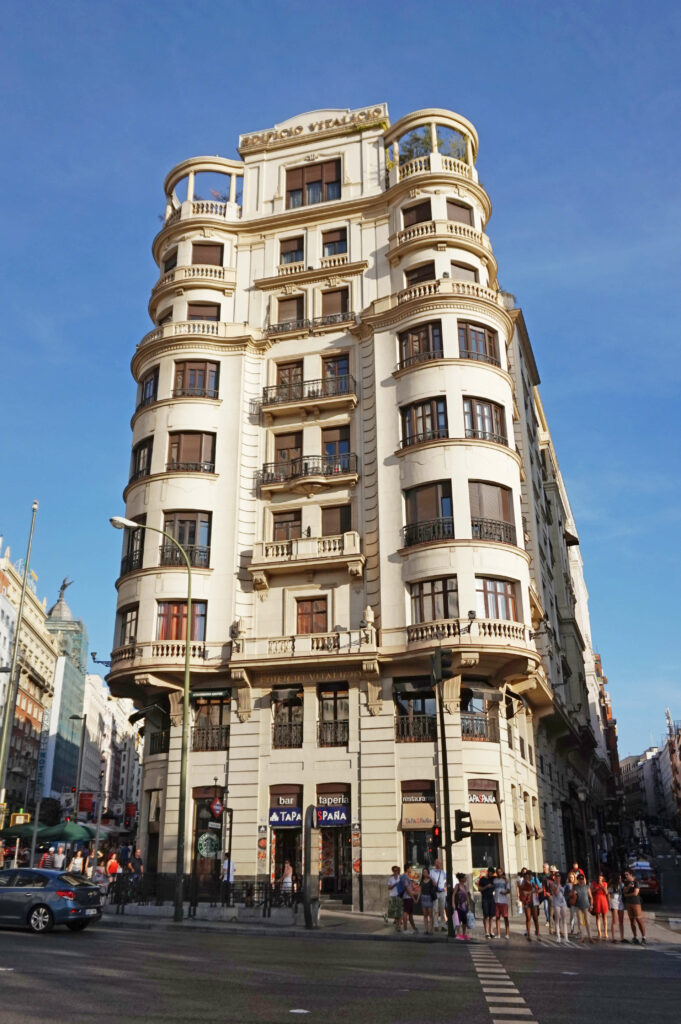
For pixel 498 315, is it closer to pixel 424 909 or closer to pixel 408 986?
pixel 424 909

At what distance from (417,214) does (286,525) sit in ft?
48.7

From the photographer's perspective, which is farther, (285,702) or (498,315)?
(498,315)

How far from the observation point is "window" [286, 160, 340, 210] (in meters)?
41.6

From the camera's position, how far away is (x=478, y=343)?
118ft

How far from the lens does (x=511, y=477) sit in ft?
112

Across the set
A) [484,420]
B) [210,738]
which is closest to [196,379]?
[484,420]

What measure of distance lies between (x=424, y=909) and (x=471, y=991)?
36.2 feet

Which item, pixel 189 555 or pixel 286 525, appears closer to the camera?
pixel 189 555

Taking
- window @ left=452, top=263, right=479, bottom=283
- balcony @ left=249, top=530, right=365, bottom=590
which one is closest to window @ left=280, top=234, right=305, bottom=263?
window @ left=452, top=263, right=479, bottom=283

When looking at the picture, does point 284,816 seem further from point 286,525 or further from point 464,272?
point 464,272

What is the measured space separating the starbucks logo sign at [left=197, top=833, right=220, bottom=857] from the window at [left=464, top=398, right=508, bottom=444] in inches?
694

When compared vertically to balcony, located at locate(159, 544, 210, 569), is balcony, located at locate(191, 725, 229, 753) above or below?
below

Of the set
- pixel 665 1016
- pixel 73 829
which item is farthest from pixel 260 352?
pixel 665 1016

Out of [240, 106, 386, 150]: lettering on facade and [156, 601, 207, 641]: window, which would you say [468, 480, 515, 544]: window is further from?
[240, 106, 386, 150]: lettering on facade
